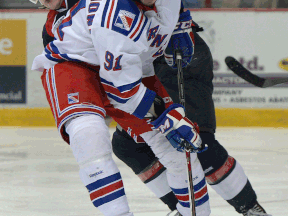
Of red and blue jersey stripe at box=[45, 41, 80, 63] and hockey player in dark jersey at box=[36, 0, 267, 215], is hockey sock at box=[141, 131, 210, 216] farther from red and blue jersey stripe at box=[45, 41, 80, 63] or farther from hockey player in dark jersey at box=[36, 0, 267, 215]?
red and blue jersey stripe at box=[45, 41, 80, 63]

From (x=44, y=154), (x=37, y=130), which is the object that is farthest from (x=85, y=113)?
(x=37, y=130)

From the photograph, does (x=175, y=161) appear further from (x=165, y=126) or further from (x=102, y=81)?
(x=102, y=81)

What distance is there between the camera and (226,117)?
16.3ft

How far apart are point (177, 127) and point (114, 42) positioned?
0.30 meters

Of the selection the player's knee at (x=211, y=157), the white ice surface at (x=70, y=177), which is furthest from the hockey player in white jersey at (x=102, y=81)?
the white ice surface at (x=70, y=177)

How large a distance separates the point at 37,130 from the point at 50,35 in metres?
3.12

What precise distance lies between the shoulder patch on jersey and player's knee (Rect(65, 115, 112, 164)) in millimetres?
249

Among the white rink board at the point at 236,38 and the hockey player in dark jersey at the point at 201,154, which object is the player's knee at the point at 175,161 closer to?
the hockey player in dark jersey at the point at 201,154

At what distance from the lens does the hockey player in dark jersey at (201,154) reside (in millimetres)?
1982

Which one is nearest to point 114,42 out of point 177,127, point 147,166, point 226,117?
point 177,127

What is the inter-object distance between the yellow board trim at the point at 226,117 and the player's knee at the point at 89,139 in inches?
141

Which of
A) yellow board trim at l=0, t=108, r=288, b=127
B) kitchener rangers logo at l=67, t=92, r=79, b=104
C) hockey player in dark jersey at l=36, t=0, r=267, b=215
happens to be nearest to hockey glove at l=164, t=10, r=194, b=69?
hockey player in dark jersey at l=36, t=0, r=267, b=215

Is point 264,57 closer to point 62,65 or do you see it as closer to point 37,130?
point 37,130

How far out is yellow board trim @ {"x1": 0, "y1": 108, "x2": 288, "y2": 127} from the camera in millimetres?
4934
